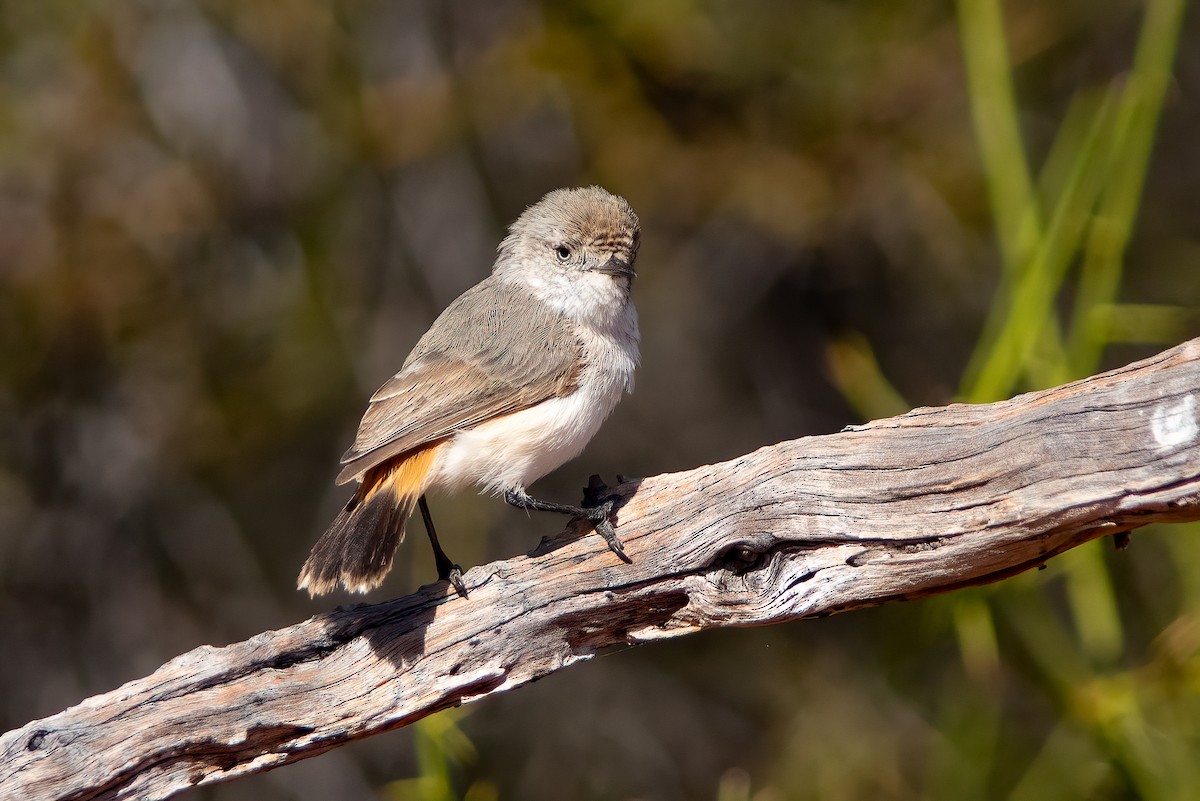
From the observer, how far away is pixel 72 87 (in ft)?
20.7

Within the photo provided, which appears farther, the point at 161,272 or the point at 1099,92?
Answer: the point at 161,272

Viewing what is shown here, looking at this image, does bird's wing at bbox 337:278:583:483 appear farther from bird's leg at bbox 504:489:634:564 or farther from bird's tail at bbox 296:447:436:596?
bird's leg at bbox 504:489:634:564

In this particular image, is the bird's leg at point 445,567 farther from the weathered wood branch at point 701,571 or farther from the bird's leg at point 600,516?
the bird's leg at point 600,516

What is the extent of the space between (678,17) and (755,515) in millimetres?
3928

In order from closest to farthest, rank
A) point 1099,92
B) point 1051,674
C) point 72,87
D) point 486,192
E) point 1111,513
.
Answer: point 1111,513
point 1051,674
point 1099,92
point 72,87
point 486,192

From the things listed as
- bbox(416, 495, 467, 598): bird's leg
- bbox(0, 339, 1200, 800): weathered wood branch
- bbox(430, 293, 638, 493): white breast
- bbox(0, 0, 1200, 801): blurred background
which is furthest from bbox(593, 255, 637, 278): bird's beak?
bbox(0, 0, 1200, 801): blurred background

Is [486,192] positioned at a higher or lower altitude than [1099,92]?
higher

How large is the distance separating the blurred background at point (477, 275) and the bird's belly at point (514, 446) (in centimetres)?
231

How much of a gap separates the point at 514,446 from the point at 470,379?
30 cm

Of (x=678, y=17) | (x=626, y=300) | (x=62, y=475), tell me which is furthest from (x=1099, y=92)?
(x=62, y=475)

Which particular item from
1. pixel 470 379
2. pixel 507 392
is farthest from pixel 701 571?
pixel 470 379

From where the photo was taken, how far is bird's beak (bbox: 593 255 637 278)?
14.6 ft

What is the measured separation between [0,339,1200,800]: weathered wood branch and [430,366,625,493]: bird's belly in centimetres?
33

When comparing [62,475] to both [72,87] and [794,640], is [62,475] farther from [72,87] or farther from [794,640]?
[794,640]
